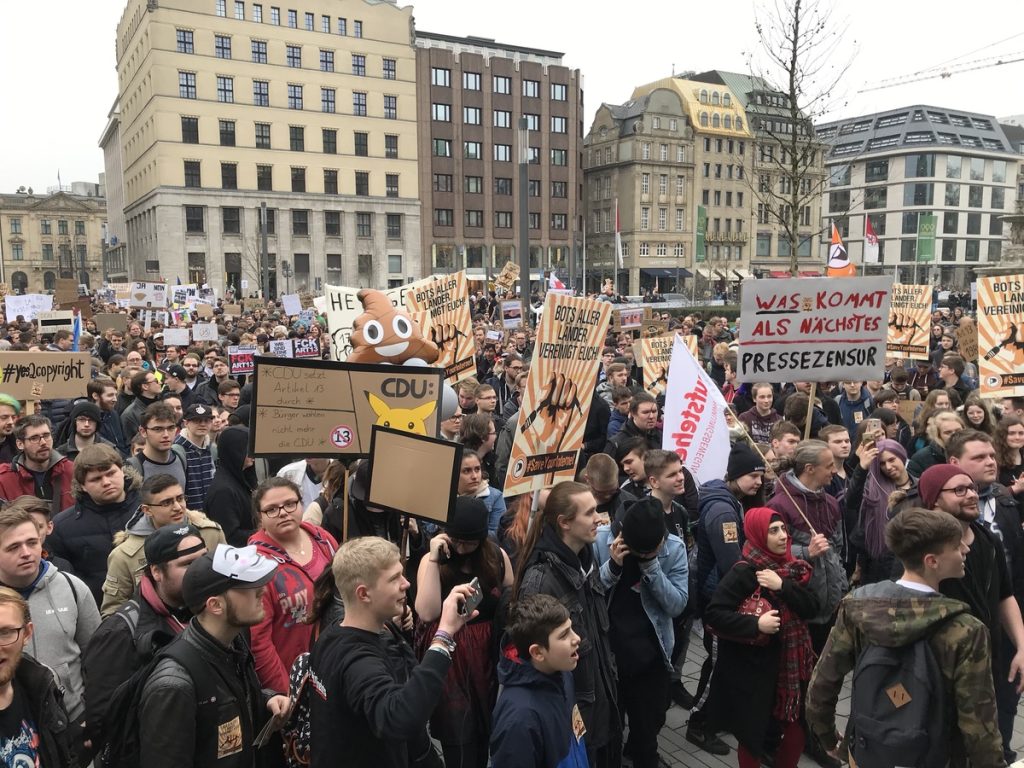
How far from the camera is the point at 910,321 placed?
1208 centimetres

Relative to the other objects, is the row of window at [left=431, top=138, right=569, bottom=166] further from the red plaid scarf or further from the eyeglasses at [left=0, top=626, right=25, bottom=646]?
the eyeglasses at [left=0, top=626, right=25, bottom=646]

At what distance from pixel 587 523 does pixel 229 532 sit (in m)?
3.08

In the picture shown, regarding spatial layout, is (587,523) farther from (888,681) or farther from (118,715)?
(118,715)

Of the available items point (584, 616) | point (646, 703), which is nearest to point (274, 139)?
point (646, 703)

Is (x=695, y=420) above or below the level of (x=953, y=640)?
above

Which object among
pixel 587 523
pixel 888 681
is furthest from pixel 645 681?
pixel 888 681

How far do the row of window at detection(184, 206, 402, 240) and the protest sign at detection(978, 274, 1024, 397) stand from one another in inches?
2117

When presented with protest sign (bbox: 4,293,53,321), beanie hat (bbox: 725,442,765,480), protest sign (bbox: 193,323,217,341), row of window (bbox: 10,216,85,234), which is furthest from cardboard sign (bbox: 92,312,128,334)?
row of window (bbox: 10,216,85,234)

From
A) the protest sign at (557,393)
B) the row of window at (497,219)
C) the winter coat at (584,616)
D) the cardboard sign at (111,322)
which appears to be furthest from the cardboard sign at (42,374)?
the row of window at (497,219)

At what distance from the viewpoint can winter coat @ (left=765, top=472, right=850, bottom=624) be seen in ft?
14.1

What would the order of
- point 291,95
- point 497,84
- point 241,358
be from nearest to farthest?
point 241,358 → point 291,95 → point 497,84

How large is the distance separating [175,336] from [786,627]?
12898mm

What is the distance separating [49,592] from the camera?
3799 mm

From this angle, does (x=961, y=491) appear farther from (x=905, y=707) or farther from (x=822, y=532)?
(x=905, y=707)
